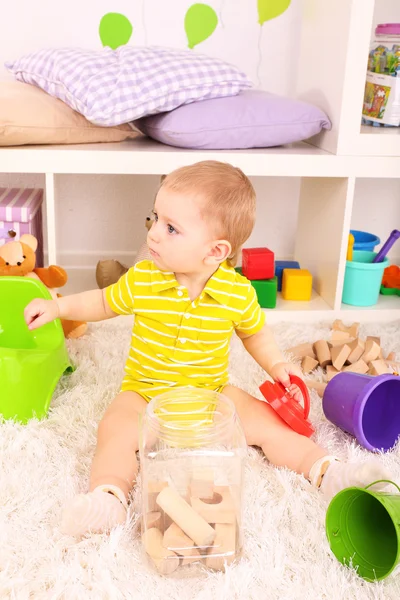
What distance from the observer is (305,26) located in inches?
71.0

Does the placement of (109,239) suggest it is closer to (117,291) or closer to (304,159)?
(304,159)

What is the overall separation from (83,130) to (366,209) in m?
0.94

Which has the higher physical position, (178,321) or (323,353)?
(178,321)

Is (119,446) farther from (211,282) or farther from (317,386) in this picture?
(317,386)

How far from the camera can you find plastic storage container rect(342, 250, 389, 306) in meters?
1.68

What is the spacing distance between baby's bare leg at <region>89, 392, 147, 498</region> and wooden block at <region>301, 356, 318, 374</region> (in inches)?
17.3

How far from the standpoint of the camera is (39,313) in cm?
104

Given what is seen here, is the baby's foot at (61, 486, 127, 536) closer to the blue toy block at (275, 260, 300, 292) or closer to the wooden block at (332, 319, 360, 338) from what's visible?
the wooden block at (332, 319, 360, 338)

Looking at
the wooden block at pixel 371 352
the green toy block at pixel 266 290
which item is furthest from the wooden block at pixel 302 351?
the green toy block at pixel 266 290

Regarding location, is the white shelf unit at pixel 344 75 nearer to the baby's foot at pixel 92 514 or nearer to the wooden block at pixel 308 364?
the wooden block at pixel 308 364

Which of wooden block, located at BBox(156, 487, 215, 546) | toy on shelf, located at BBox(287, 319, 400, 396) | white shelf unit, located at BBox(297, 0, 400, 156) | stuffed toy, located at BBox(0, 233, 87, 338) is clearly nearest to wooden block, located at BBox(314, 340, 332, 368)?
toy on shelf, located at BBox(287, 319, 400, 396)

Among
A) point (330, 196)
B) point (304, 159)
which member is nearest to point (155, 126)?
point (304, 159)

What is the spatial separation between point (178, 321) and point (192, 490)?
31 centimetres

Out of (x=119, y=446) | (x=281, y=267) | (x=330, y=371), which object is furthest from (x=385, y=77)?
(x=119, y=446)
